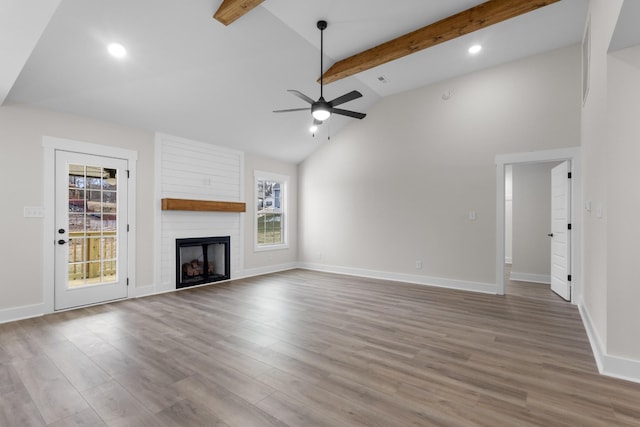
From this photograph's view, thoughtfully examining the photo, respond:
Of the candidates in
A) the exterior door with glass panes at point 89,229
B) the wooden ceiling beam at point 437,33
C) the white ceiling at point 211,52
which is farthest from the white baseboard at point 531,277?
the exterior door with glass panes at point 89,229

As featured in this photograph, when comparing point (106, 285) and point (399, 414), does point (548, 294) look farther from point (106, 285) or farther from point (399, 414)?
point (106, 285)

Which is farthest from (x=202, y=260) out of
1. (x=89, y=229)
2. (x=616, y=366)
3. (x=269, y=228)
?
(x=616, y=366)

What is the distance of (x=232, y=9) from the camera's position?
10.00 feet

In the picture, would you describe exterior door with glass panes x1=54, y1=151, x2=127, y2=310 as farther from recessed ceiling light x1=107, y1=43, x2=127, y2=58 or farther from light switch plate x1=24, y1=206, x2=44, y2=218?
recessed ceiling light x1=107, y1=43, x2=127, y2=58

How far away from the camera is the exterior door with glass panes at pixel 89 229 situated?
3.96m

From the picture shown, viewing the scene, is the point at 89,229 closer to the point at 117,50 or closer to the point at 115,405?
the point at 117,50

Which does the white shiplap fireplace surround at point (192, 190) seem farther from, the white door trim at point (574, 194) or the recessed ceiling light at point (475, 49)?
the white door trim at point (574, 194)

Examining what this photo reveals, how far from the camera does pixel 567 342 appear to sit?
9.71ft

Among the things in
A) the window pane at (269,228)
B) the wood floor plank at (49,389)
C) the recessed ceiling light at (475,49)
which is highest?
the recessed ceiling light at (475,49)

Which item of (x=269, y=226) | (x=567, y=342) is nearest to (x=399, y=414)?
(x=567, y=342)

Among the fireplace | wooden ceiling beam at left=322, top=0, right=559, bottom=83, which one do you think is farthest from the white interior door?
the fireplace

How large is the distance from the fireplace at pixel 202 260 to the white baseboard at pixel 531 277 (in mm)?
5754

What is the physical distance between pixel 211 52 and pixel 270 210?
3.93 meters

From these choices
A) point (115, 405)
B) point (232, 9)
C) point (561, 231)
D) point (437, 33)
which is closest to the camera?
point (115, 405)
